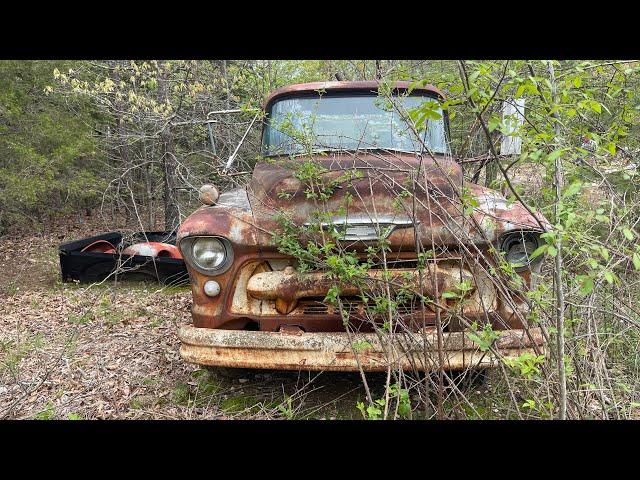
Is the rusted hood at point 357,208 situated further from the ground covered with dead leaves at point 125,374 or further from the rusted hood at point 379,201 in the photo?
the ground covered with dead leaves at point 125,374

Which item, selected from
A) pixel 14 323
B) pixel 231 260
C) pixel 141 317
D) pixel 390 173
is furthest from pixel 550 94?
pixel 14 323

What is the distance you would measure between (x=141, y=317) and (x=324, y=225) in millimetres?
3493

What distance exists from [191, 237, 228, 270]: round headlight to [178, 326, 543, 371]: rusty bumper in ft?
1.46

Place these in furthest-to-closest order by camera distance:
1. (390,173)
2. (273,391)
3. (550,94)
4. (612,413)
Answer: (273,391)
(390,173)
(612,413)
(550,94)

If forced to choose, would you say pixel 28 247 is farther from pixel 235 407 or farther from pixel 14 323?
pixel 235 407

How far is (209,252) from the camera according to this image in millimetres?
3279

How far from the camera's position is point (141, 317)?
574cm

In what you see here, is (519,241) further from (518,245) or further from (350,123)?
(350,123)

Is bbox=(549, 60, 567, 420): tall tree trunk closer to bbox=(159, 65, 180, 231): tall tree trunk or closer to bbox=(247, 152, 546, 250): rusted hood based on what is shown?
bbox=(247, 152, 546, 250): rusted hood

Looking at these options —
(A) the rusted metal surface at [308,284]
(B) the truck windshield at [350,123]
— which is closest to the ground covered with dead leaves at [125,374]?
(A) the rusted metal surface at [308,284]

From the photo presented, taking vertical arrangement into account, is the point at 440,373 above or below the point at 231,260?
below

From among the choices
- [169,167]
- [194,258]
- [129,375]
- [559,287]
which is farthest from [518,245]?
[169,167]

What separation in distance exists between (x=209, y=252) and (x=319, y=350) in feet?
3.22

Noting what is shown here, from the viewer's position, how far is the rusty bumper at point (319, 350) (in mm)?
2842
